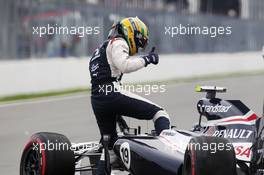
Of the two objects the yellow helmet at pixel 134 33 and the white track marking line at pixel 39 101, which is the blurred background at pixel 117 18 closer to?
the white track marking line at pixel 39 101

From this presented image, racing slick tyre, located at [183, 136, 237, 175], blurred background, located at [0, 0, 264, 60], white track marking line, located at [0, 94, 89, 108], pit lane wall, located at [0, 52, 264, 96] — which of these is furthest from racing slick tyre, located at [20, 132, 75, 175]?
blurred background, located at [0, 0, 264, 60]

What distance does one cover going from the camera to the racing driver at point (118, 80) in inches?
311

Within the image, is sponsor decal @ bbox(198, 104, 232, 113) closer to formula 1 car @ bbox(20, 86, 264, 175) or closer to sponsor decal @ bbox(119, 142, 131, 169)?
formula 1 car @ bbox(20, 86, 264, 175)

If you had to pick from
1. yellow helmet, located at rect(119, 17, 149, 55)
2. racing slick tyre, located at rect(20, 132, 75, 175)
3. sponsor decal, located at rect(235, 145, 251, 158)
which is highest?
yellow helmet, located at rect(119, 17, 149, 55)

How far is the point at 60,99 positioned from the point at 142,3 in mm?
5857

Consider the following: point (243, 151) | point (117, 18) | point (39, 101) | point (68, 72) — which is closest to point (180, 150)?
point (243, 151)

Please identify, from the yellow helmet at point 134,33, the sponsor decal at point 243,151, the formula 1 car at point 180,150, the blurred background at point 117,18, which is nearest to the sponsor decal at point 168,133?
the formula 1 car at point 180,150

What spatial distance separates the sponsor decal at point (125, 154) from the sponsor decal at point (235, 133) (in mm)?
799

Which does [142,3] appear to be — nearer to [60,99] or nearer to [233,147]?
[60,99]

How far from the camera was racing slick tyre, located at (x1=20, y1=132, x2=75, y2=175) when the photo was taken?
25.8 ft

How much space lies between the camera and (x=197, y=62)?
1053 inches

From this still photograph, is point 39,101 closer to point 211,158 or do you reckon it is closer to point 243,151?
point 243,151

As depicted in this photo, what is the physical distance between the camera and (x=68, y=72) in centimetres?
2086

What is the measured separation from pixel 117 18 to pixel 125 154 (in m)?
15.0
